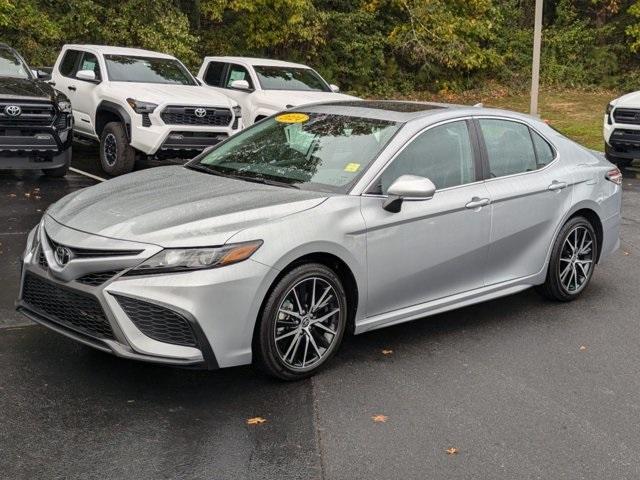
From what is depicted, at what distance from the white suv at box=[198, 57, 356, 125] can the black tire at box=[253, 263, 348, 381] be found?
8.73m

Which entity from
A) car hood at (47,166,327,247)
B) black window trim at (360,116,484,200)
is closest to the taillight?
black window trim at (360,116,484,200)

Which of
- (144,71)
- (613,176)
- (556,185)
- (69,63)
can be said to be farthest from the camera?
(69,63)

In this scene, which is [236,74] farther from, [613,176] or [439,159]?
[439,159]

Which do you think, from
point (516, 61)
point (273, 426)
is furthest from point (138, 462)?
point (516, 61)

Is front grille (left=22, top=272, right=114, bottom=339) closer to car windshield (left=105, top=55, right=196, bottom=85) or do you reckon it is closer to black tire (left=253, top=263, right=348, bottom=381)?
black tire (left=253, top=263, right=348, bottom=381)

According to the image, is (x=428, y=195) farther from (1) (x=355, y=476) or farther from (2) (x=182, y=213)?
(1) (x=355, y=476)

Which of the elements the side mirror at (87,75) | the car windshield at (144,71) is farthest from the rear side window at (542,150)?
the side mirror at (87,75)

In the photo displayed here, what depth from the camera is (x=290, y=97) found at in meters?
14.0

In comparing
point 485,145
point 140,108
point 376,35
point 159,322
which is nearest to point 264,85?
point 140,108

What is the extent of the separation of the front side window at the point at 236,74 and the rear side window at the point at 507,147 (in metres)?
8.59

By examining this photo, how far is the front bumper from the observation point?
4.59m

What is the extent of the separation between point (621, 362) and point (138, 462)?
3.23 meters

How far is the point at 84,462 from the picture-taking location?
13.3ft

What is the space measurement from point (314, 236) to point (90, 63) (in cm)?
955
